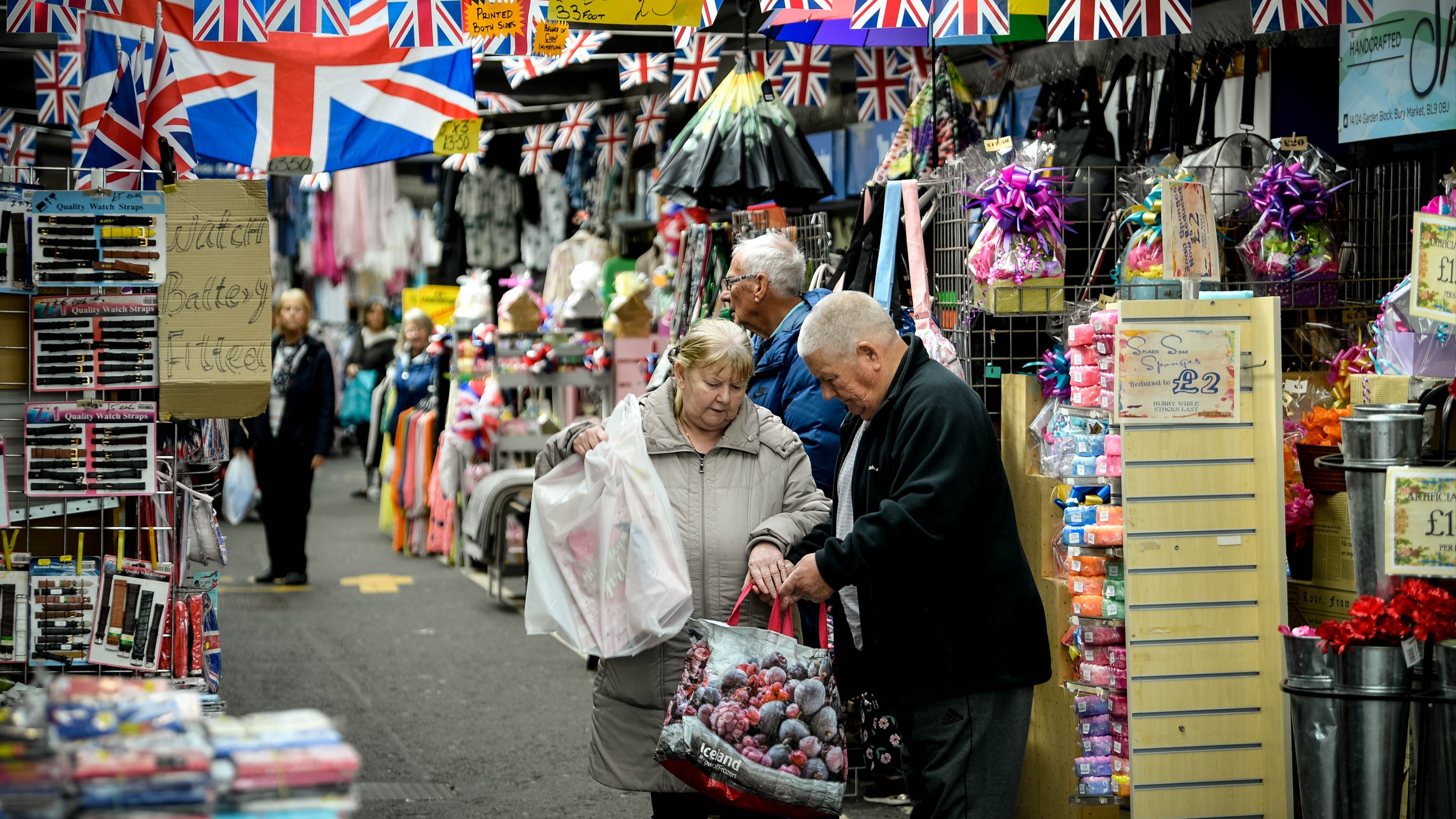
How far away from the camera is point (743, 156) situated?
6.27 meters

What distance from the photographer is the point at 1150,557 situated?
13.2ft

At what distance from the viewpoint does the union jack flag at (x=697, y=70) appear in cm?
775

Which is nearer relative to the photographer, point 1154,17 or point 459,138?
point 1154,17

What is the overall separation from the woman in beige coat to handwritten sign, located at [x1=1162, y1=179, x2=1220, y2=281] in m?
1.31

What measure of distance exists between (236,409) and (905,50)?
4780 millimetres

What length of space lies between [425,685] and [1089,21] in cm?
468

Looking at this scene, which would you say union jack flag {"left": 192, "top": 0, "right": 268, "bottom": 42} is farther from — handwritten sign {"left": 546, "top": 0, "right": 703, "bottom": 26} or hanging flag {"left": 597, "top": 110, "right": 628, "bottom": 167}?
hanging flag {"left": 597, "top": 110, "right": 628, "bottom": 167}

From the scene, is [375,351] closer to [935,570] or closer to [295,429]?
[295,429]

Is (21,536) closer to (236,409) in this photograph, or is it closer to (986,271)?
(236,409)

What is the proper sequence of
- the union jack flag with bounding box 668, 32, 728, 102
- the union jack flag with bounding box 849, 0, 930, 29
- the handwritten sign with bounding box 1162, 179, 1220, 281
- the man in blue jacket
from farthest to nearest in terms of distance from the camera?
the union jack flag with bounding box 668, 32, 728, 102 < the union jack flag with bounding box 849, 0, 930, 29 < the man in blue jacket < the handwritten sign with bounding box 1162, 179, 1220, 281

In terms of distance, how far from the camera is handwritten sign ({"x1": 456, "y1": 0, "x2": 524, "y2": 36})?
5516 mm

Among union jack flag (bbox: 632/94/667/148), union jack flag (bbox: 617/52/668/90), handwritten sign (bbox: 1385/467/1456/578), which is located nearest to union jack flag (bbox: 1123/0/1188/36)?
handwritten sign (bbox: 1385/467/1456/578)

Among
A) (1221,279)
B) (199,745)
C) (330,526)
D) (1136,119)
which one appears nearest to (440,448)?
(330,526)

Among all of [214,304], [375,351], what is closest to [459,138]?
[214,304]
